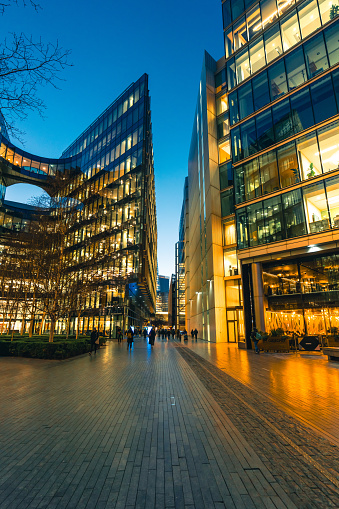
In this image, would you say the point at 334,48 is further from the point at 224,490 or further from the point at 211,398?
the point at 224,490

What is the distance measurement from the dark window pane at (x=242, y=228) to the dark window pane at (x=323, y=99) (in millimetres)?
8941

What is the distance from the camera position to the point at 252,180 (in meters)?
25.0

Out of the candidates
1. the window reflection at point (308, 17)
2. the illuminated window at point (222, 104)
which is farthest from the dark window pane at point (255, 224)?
the illuminated window at point (222, 104)

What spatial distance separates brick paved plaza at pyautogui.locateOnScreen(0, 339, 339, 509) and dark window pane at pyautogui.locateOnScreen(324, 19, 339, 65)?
22918 mm

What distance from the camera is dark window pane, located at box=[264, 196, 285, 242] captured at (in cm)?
2236

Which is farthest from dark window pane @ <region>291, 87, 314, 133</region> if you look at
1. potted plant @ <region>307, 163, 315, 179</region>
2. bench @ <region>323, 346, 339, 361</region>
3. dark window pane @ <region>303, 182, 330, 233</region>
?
bench @ <region>323, 346, 339, 361</region>

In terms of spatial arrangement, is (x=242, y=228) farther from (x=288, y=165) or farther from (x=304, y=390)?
(x=304, y=390)

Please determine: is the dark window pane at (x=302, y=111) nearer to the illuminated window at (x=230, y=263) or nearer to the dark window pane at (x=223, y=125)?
the dark window pane at (x=223, y=125)

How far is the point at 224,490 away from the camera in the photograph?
2971 mm

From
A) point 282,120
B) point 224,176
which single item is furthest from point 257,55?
point 224,176

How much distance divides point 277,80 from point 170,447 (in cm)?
2836

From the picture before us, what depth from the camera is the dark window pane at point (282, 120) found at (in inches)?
886

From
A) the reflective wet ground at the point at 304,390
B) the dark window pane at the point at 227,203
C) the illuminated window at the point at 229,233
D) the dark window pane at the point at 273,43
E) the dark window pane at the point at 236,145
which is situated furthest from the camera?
the dark window pane at the point at 227,203

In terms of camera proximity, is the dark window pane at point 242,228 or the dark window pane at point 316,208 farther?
the dark window pane at point 242,228
